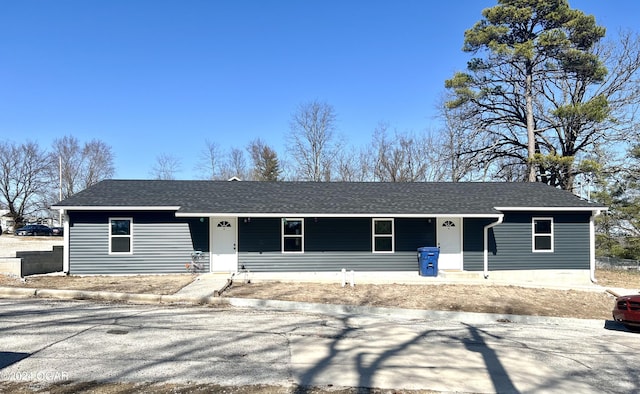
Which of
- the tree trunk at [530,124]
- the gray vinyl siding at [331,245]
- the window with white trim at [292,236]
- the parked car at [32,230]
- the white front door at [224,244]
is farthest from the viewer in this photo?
the parked car at [32,230]

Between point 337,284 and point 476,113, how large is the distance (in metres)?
19.3

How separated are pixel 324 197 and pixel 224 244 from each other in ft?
14.3

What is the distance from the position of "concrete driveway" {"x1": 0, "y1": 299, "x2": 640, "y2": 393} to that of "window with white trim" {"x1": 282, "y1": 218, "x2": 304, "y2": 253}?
7.15 meters

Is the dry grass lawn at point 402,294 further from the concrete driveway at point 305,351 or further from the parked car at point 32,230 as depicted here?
the parked car at point 32,230

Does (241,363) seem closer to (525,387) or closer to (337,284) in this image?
(525,387)

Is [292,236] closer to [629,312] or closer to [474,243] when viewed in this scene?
[474,243]

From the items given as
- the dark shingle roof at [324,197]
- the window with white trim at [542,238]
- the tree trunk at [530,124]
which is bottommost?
the window with white trim at [542,238]

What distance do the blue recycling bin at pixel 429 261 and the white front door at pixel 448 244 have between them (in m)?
1.30

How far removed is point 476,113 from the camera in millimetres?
29125

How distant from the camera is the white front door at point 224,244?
16.6 meters

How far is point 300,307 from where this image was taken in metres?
10.9

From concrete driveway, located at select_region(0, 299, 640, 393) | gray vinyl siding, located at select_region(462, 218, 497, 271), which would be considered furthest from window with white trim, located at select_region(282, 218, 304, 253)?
concrete driveway, located at select_region(0, 299, 640, 393)

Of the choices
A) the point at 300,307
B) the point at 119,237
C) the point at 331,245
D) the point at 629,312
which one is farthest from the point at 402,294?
the point at 119,237

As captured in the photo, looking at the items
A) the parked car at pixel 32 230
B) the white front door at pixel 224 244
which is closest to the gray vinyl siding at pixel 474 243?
the white front door at pixel 224 244
